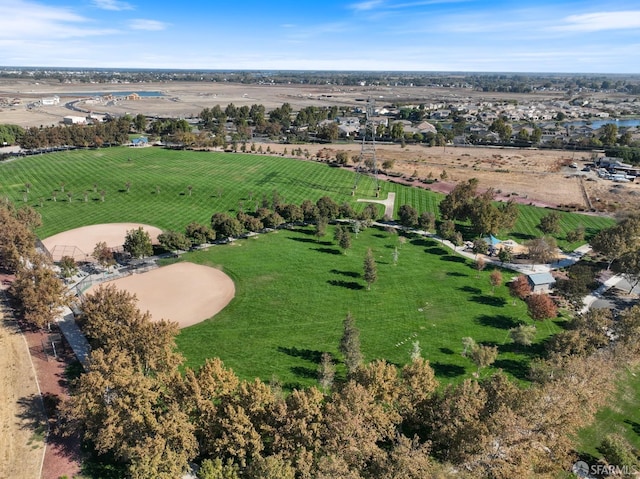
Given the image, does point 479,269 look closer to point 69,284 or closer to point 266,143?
point 69,284

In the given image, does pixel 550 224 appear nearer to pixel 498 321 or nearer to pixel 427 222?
pixel 427 222

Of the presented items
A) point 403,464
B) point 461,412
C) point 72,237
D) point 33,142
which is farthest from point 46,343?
point 33,142

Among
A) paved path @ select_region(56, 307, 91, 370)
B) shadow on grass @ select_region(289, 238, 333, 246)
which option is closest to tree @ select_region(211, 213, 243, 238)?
shadow on grass @ select_region(289, 238, 333, 246)

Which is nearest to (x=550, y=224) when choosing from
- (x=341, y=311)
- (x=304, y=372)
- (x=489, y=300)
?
(x=489, y=300)

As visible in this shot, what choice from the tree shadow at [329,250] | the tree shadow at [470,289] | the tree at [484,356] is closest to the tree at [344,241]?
the tree shadow at [329,250]

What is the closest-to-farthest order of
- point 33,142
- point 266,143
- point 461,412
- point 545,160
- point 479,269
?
1. point 461,412
2. point 479,269
3. point 33,142
4. point 545,160
5. point 266,143

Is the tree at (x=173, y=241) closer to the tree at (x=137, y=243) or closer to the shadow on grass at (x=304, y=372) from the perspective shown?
the tree at (x=137, y=243)

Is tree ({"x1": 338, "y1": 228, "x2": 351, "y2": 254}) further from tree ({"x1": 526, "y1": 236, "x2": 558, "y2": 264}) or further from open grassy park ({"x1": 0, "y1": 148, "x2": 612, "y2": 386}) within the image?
tree ({"x1": 526, "y1": 236, "x2": 558, "y2": 264})
